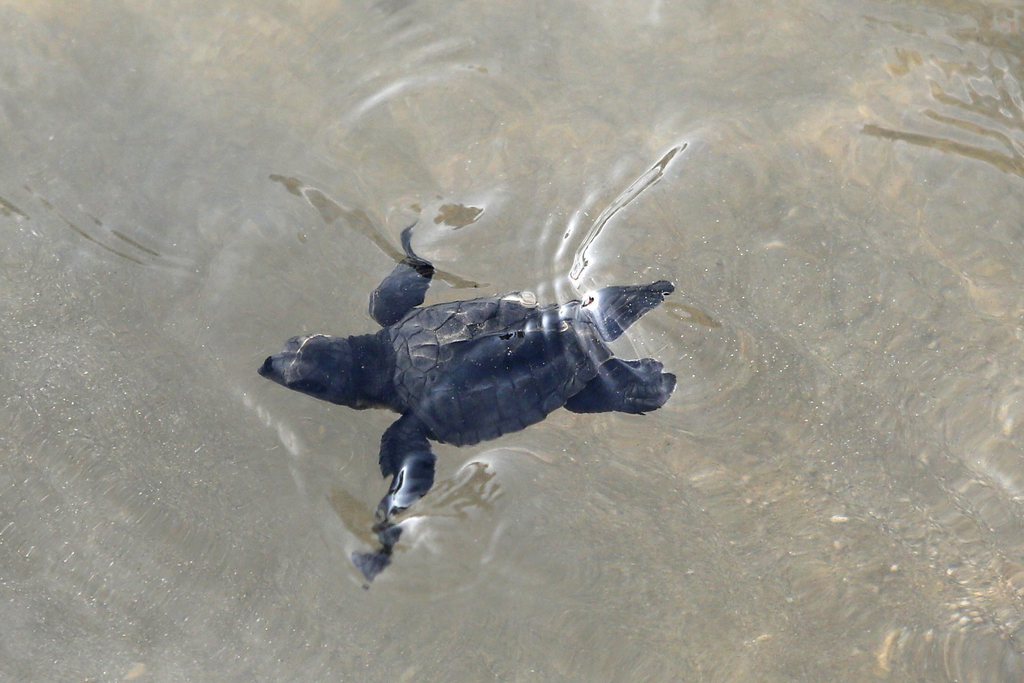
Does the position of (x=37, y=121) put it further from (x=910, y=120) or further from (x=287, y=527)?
(x=910, y=120)

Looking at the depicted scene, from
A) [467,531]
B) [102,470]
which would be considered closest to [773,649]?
[467,531]

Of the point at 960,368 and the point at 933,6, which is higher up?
the point at 933,6

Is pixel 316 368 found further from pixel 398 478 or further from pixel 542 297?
pixel 542 297

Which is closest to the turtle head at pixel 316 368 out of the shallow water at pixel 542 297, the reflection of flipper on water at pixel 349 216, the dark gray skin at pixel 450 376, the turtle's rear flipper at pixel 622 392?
the dark gray skin at pixel 450 376

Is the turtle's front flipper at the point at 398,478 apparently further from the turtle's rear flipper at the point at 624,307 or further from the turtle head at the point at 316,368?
the turtle's rear flipper at the point at 624,307

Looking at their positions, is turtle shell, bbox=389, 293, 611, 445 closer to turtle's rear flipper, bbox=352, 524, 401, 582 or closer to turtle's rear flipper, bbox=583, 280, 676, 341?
turtle's rear flipper, bbox=583, 280, 676, 341

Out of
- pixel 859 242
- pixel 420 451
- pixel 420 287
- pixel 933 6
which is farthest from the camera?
pixel 933 6

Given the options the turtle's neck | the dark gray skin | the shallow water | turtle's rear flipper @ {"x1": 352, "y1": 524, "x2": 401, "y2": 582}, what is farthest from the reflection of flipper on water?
turtle's rear flipper @ {"x1": 352, "y1": 524, "x2": 401, "y2": 582}

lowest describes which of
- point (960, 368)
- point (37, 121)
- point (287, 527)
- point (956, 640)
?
point (956, 640)
